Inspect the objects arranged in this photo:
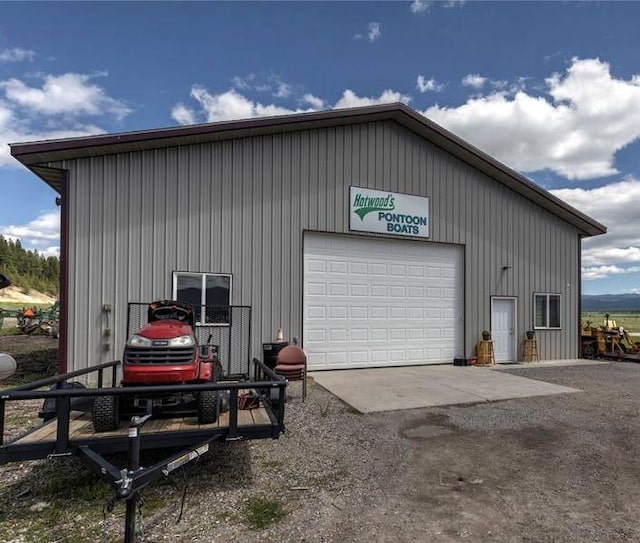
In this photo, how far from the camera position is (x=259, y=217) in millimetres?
10117

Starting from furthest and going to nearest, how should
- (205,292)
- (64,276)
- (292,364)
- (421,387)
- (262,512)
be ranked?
(205,292)
(421,387)
(64,276)
(292,364)
(262,512)

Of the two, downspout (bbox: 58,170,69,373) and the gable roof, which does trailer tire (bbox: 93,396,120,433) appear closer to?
downspout (bbox: 58,170,69,373)

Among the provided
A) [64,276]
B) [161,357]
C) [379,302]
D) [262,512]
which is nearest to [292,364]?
[161,357]

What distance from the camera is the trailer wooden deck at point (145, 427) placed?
12.0 ft

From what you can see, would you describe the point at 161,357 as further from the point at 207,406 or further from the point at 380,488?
the point at 380,488

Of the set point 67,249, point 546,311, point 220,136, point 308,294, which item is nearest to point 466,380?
point 308,294

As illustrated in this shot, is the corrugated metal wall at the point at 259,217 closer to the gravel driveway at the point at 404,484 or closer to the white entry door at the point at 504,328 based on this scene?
the white entry door at the point at 504,328

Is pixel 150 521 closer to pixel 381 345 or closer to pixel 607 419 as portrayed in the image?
pixel 607 419

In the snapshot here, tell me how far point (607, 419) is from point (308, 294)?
638 centimetres

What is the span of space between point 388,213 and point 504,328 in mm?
5383

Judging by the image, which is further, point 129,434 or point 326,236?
point 326,236

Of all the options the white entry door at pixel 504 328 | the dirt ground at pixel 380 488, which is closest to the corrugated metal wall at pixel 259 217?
the white entry door at pixel 504 328

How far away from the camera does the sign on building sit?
11227 mm

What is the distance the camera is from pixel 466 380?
32.2 ft
